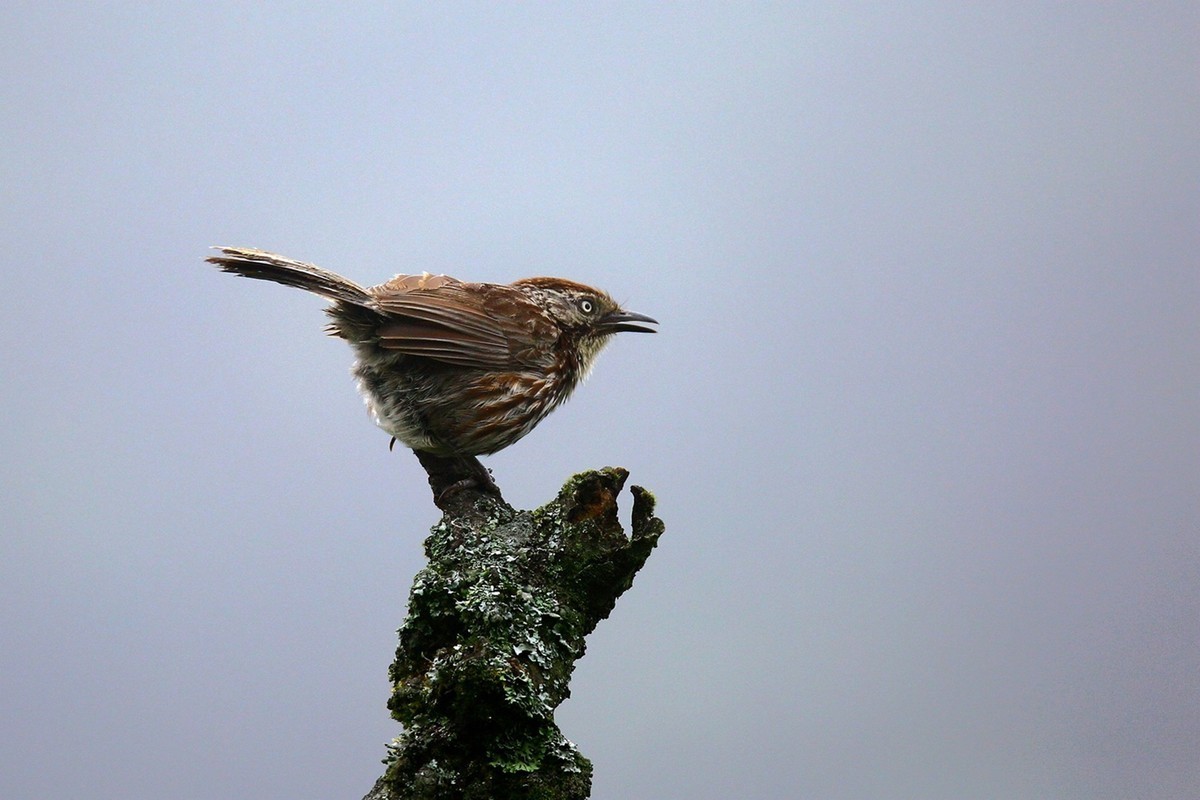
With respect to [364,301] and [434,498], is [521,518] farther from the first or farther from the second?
[364,301]

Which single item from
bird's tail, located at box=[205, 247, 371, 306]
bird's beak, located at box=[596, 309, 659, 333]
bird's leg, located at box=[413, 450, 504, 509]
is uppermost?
bird's beak, located at box=[596, 309, 659, 333]

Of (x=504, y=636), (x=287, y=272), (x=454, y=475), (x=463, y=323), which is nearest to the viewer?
(x=504, y=636)

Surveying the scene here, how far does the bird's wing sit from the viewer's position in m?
5.61

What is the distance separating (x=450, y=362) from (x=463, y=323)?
0.25 metres

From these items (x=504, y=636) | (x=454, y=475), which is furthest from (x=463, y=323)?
(x=504, y=636)

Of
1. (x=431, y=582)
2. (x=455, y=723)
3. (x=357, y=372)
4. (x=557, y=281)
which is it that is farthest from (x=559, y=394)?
(x=455, y=723)

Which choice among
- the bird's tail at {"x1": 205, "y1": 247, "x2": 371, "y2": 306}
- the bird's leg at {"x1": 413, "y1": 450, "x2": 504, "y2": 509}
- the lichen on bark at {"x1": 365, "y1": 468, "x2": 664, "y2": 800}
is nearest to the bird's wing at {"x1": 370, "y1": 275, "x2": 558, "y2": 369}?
the bird's tail at {"x1": 205, "y1": 247, "x2": 371, "y2": 306}

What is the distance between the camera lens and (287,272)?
17.0 ft

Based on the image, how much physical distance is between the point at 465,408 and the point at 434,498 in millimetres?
548

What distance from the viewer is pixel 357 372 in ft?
19.6

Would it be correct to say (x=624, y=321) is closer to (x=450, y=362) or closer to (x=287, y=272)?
(x=450, y=362)

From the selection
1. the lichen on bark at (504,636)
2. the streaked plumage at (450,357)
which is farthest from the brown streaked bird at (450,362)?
the lichen on bark at (504,636)

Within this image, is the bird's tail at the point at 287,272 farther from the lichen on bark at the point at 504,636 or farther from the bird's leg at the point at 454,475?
the lichen on bark at the point at 504,636

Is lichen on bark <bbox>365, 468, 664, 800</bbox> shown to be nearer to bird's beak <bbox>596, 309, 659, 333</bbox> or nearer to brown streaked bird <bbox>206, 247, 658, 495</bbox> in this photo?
brown streaked bird <bbox>206, 247, 658, 495</bbox>
